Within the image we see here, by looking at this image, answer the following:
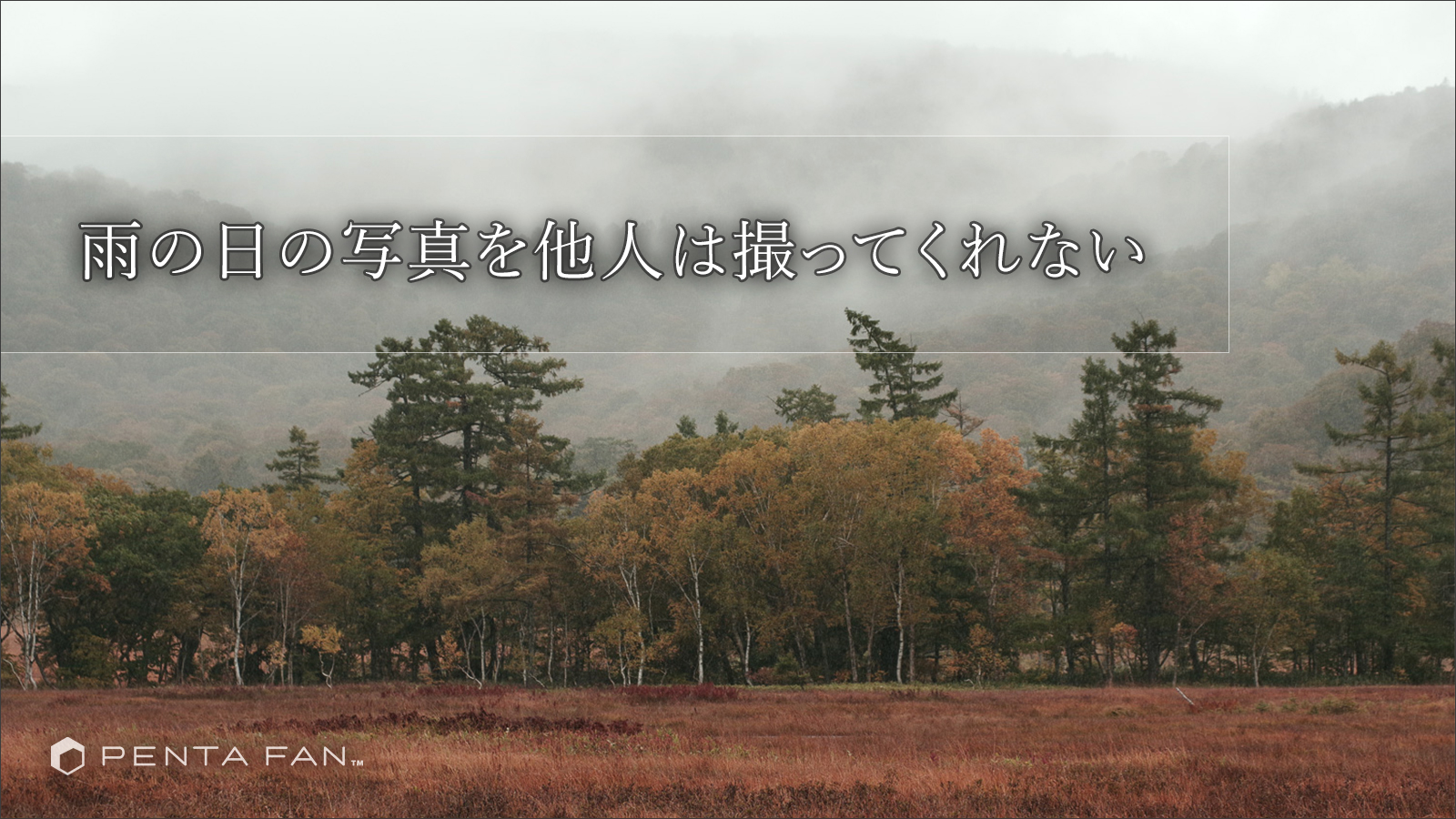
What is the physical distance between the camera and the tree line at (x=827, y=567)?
5047cm

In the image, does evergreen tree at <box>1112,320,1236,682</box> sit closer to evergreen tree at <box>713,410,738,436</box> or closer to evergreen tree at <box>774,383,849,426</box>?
evergreen tree at <box>713,410,738,436</box>

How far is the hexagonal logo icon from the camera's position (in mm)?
16531

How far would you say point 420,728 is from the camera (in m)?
23.8

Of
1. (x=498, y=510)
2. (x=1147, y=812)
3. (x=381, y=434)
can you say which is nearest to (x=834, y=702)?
(x=1147, y=812)

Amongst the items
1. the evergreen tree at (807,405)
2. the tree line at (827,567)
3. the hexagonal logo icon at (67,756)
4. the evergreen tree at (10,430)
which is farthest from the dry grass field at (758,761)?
the evergreen tree at (807,405)

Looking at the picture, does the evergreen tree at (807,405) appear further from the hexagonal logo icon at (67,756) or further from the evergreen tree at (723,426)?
the hexagonal logo icon at (67,756)

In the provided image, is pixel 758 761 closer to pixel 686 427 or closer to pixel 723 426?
pixel 686 427

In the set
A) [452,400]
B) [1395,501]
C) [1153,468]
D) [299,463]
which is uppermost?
[452,400]

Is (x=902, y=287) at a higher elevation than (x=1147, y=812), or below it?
higher

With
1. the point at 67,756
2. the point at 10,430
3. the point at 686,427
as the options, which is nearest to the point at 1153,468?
the point at 686,427

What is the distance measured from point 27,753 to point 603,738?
10.9 m

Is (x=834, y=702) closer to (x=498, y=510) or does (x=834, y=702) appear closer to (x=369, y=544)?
(x=498, y=510)

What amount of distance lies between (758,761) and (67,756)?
11975mm

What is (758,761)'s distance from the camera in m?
19.3
